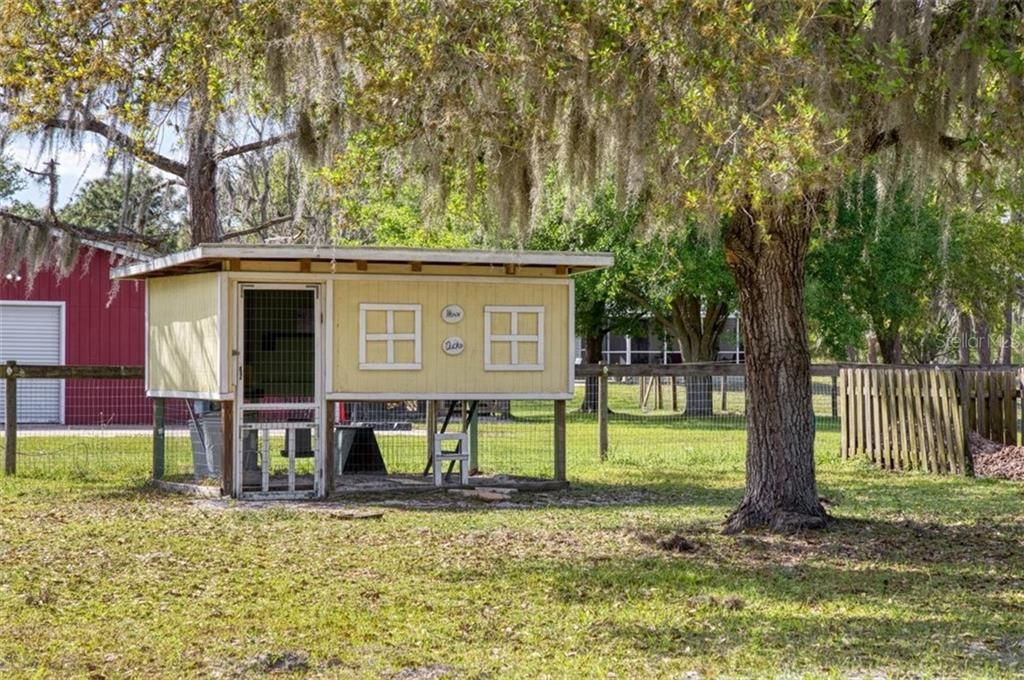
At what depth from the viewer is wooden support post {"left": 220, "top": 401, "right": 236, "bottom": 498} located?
11.9 meters

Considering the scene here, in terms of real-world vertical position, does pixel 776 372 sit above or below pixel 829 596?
above

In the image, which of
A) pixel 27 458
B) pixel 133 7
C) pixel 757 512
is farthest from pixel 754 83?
pixel 27 458

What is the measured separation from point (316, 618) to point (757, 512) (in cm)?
389

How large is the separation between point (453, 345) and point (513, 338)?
1.95 feet

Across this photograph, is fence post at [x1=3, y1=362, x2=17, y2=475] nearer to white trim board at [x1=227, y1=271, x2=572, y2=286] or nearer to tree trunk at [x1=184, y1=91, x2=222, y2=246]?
tree trunk at [x1=184, y1=91, x2=222, y2=246]

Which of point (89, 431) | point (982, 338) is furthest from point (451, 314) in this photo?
point (982, 338)

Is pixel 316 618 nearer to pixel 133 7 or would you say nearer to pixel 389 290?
pixel 133 7

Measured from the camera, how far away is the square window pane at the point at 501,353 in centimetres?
1256

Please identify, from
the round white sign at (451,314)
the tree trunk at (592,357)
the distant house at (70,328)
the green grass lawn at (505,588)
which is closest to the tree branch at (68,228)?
the green grass lawn at (505,588)

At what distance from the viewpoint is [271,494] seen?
12.2m

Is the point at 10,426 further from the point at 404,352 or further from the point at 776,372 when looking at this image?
the point at 776,372

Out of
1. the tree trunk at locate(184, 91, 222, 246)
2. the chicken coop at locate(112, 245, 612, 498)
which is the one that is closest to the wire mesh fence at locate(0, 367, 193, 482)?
the chicken coop at locate(112, 245, 612, 498)

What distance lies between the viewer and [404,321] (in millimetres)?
12289

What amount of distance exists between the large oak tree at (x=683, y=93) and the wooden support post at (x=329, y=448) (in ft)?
12.1
